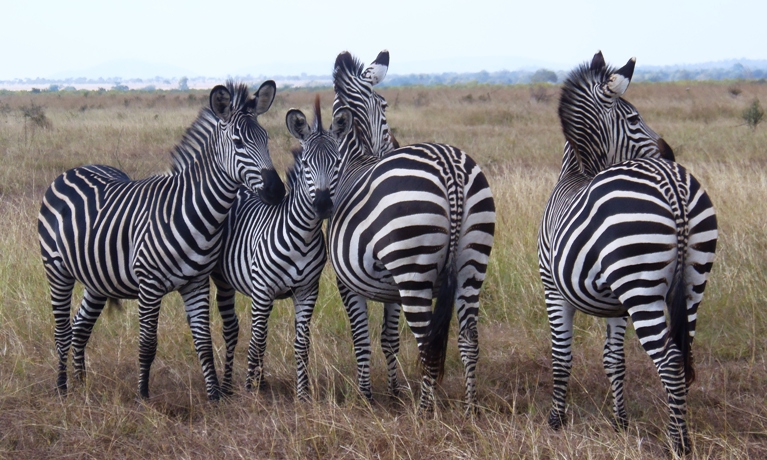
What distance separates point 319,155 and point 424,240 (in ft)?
2.55

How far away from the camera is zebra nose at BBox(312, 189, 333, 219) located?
3800mm

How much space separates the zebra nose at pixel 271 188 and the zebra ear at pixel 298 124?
0.26 m

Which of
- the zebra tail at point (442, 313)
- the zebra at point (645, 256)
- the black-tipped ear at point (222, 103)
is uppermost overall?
the black-tipped ear at point (222, 103)

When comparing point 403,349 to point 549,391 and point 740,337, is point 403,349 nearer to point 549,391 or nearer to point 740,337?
point 549,391

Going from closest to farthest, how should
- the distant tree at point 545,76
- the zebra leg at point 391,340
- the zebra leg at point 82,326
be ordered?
the zebra leg at point 391,340, the zebra leg at point 82,326, the distant tree at point 545,76

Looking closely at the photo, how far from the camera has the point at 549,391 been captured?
15.2ft

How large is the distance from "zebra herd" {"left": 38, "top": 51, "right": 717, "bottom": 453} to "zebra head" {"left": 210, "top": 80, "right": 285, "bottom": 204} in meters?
0.01

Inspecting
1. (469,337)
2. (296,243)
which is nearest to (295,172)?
(296,243)

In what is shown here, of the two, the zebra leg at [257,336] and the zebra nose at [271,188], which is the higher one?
the zebra nose at [271,188]

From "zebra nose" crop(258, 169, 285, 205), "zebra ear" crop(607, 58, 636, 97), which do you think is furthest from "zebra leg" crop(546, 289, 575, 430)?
"zebra nose" crop(258, 169, 285, 205)

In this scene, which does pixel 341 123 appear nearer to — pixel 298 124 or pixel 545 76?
pixel 298 124

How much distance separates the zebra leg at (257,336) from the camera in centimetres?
413

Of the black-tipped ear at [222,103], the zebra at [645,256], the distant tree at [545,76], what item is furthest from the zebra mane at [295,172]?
the distant tree at [545,76]

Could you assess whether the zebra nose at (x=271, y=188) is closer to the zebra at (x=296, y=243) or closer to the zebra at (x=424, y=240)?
the zebra at (x=296, y=243)
